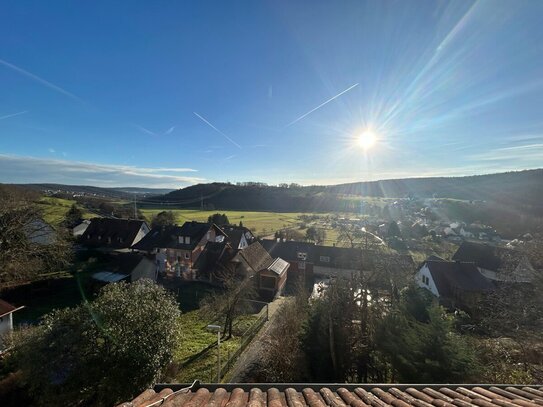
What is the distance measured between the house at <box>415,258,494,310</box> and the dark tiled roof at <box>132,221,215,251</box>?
79.4ft

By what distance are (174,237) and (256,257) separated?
11.0 metres

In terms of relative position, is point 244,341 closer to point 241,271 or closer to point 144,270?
point 241,271

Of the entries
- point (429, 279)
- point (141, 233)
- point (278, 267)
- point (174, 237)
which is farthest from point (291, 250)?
point (141, 233)

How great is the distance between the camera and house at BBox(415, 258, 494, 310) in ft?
79.5

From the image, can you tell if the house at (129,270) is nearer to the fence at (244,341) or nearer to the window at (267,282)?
the window at (267,282)

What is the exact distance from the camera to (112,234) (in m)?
42.2

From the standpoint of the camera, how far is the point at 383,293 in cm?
1614

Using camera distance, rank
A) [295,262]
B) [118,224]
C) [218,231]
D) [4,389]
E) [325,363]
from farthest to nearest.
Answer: [118,224]
[218,231]
[295,262]
[4,389]
[325,363]

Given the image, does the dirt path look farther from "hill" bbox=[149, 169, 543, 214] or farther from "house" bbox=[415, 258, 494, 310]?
"hill" bbox=[149, 169, 543, 214]

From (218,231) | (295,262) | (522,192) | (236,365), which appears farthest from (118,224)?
(522,192)

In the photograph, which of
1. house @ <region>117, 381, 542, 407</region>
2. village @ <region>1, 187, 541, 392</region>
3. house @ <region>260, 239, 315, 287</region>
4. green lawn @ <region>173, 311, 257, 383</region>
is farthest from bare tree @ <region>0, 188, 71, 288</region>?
house @ <region>117, 381, 542, 407</region>

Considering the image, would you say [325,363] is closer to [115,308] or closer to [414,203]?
[115,308]

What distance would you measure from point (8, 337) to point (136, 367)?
1018 centimetres

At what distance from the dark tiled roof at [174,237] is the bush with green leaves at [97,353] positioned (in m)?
22.8
